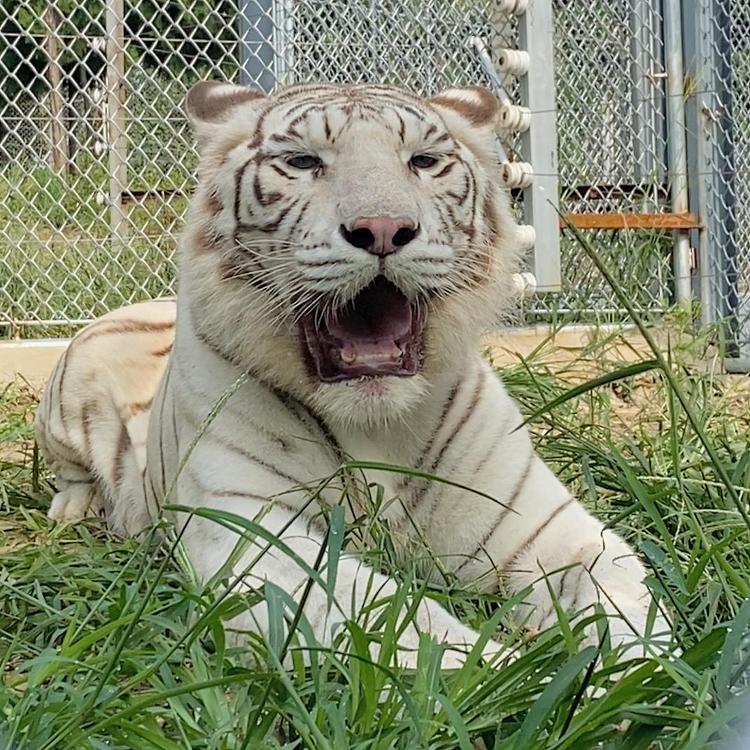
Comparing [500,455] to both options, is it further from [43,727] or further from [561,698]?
[43,727]

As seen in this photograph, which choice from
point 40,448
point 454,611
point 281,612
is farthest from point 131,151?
point 281,612

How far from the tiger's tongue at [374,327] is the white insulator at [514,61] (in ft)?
8.45

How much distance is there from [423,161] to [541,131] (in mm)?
2425

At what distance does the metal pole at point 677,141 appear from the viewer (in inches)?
196

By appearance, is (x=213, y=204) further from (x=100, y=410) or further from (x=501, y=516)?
(x=100, y=410)

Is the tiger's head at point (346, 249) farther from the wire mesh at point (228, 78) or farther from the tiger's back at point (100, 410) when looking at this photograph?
the wire mesh at point (228, 78)

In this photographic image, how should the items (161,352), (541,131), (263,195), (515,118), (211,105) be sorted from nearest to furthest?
(263,195) < (211,105) < (161,352) < (515,118) < (541,131)

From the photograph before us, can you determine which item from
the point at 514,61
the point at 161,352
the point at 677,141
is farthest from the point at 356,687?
the point at 677,141

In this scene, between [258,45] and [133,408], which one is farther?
Result: [258,45]

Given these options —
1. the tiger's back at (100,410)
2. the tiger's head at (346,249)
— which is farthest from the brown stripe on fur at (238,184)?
the tiger's back at (100,410)

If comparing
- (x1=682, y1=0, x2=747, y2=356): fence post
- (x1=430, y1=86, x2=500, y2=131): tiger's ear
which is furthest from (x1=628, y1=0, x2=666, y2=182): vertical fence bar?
(x1=430, y1=86, x2=500, y2=131): tiger's ear

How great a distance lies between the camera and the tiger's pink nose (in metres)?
2.06

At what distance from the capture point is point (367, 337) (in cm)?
223

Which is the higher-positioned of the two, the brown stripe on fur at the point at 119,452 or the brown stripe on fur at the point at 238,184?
the brown stripe on fur at the point at 238,184
